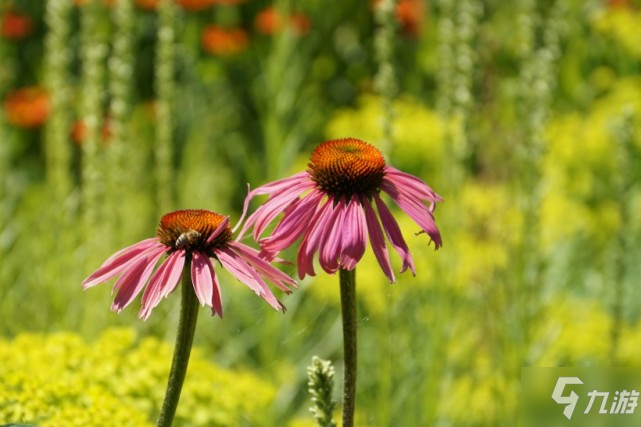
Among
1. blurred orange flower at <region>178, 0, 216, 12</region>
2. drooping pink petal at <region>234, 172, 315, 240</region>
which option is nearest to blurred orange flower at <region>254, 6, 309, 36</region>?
blurred orange flower at <region>178, 0, 216, 12</region>

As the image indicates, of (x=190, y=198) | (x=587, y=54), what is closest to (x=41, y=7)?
(x=190, y=198)

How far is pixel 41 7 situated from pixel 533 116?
428 centimetres

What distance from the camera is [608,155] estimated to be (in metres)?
4.24

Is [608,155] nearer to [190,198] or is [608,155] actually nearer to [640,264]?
[640,264]

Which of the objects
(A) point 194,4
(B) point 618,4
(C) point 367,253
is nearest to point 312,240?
(C) point 367,253

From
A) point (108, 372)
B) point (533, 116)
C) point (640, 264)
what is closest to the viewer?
point (108, 372)

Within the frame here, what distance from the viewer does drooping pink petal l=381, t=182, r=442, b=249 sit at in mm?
1044

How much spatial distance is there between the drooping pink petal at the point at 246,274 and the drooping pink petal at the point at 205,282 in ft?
0.05

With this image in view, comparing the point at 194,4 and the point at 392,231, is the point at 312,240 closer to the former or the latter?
the point at 392,231

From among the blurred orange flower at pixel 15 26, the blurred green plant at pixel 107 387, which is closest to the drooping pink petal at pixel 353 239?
the blurred green plant at pixel 107 387

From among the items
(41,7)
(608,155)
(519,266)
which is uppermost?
(41,7)

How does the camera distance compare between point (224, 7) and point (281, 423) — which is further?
point (224, 7)

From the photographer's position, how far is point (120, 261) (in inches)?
41.7

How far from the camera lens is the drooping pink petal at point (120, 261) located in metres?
1.04
